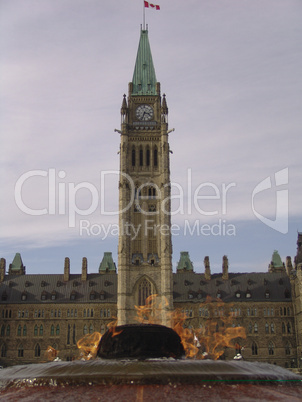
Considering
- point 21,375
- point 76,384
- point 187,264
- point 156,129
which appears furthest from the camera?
point 187,264

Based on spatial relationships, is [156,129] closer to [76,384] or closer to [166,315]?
[166,315]

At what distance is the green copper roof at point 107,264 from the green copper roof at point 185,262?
13.9 meters

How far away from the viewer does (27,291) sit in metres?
89.3

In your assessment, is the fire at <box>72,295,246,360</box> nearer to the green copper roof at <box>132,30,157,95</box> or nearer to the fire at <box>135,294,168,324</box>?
the fire at <box>135,294,168,324</box>

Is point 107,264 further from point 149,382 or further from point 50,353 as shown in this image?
point 149,382

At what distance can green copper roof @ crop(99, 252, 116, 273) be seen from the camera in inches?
4242

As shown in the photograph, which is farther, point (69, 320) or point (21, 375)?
point (69, 320)

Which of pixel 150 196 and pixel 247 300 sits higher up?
pixel 150 196

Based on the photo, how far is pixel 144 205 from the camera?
82.6 m

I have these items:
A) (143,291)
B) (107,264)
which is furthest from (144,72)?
(143,291)

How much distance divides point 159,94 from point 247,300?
38.2 metres

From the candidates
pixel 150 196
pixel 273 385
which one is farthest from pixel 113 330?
pixel 150 196

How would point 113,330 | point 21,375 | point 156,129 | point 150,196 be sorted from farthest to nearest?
1. point 156,129
2. point 150,196
3. point 113,330
4. point 21,375

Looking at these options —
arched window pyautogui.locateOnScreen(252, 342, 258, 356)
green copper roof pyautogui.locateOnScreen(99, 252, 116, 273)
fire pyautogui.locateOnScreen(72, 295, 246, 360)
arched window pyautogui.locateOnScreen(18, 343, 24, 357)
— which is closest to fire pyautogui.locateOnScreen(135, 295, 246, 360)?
fire pyautogui.locateOnScreen(72, 295, 246, 360)
